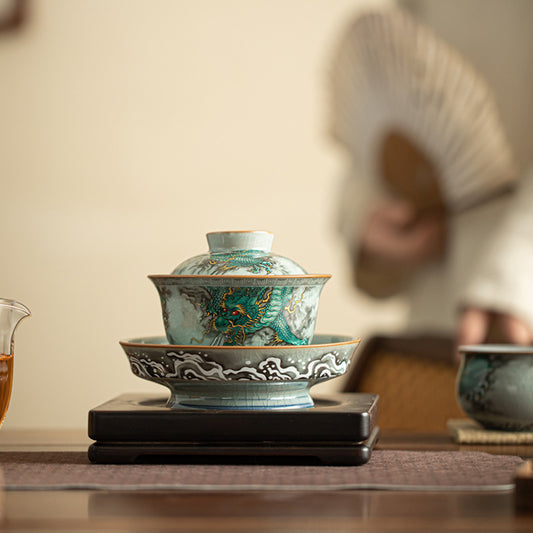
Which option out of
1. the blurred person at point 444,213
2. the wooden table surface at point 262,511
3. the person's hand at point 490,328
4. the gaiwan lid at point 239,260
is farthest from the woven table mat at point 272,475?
the blurred person at point 444,213

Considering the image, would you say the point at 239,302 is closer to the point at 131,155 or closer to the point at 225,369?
the point at 225,369

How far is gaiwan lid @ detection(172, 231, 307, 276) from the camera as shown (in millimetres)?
624

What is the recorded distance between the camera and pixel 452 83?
Result: 6.72 feet

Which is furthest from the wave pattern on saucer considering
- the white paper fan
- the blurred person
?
the white paper fan

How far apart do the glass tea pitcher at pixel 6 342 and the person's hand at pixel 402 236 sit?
161 centimetres

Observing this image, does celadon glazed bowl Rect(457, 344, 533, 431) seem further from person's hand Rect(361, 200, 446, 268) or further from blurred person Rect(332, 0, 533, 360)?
person's hand Rect(361, 200, 446, 268)

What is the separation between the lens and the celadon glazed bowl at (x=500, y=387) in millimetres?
722

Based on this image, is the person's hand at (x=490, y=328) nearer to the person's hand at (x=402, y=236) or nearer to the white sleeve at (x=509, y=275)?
the white sleeve at (x=509, y=275)

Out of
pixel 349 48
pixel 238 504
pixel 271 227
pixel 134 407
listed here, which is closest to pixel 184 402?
pixel 134 407

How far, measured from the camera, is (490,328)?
1.54m

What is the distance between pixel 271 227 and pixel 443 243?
478mm

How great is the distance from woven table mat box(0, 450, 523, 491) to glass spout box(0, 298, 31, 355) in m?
0.09

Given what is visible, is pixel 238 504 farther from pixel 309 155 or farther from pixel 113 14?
pixel 113 14

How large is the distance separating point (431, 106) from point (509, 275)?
0.67 meters
